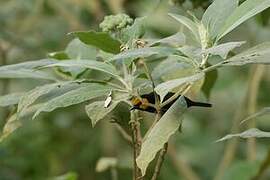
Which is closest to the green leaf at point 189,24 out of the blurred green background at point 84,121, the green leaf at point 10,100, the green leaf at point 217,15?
the green leaf at point 217,15

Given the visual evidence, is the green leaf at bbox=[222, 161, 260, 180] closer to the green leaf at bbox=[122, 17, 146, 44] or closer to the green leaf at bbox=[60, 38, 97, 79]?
the green leaf at bbox=[60, 38, 97, 79]

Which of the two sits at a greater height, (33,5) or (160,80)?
(33,5)

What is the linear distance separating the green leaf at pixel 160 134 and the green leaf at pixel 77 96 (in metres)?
0.09

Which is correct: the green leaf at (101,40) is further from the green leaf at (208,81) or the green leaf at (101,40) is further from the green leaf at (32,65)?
the green leaf at (208,81)

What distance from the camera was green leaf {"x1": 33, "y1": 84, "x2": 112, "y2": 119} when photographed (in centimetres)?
86

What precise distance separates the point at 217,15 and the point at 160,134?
16 centimetres

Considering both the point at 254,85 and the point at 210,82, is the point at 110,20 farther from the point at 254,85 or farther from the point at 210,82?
the point at 254,85

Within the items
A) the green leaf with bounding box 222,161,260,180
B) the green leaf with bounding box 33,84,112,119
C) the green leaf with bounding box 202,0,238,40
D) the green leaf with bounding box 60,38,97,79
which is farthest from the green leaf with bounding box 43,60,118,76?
the green leaf with bounding box 222,161,260,180

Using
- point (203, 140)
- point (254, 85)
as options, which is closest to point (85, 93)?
point (254, 85)

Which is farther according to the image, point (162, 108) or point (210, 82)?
point (210, 82)

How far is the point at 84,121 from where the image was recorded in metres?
2.46

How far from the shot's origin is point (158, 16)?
237 cm

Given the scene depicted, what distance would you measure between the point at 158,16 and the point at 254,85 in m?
0.61

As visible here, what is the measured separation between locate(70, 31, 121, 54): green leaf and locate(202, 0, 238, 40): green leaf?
5.1 inches
